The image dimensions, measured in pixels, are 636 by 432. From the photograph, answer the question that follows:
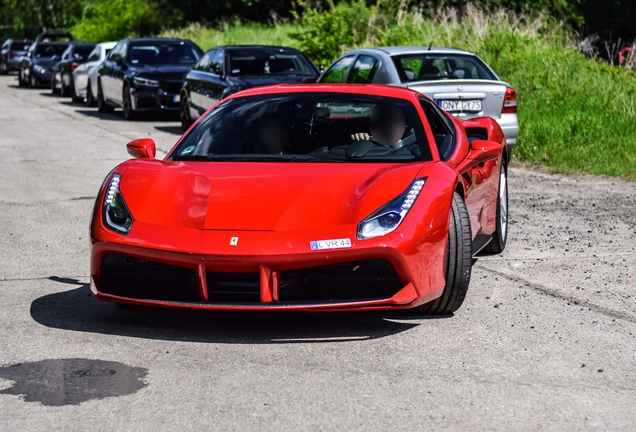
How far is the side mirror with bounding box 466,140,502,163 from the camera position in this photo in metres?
6.85

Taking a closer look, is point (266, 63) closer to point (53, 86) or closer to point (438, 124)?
point (438, 124)

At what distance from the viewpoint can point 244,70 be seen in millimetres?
17766

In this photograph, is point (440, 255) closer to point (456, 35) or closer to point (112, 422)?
point (112, 422)

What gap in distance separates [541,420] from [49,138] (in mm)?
15001

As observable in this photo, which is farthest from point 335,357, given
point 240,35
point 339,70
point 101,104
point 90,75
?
point 240,35

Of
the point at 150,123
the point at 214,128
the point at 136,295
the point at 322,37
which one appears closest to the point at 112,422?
the point at 136,295

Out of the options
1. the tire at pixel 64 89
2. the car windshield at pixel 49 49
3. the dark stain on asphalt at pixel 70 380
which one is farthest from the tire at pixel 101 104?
the dark stain on asphalt at pixel 70 380

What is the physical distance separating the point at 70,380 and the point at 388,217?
5.80ft

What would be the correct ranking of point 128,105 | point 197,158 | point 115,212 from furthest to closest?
point 128,105 → point 197,158 → point 115,212

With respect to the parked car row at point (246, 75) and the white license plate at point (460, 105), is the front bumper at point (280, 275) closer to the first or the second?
the parked car row at point (246, 75)

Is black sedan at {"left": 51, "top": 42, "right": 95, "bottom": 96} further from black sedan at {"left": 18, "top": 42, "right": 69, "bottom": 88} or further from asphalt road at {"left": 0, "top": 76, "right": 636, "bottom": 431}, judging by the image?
asphalt road at {"left": 0, "top": 76, "right": 636, "bottom": 431}

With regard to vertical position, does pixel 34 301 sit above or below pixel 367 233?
below

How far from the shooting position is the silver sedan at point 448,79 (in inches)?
522

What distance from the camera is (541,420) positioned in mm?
4312
